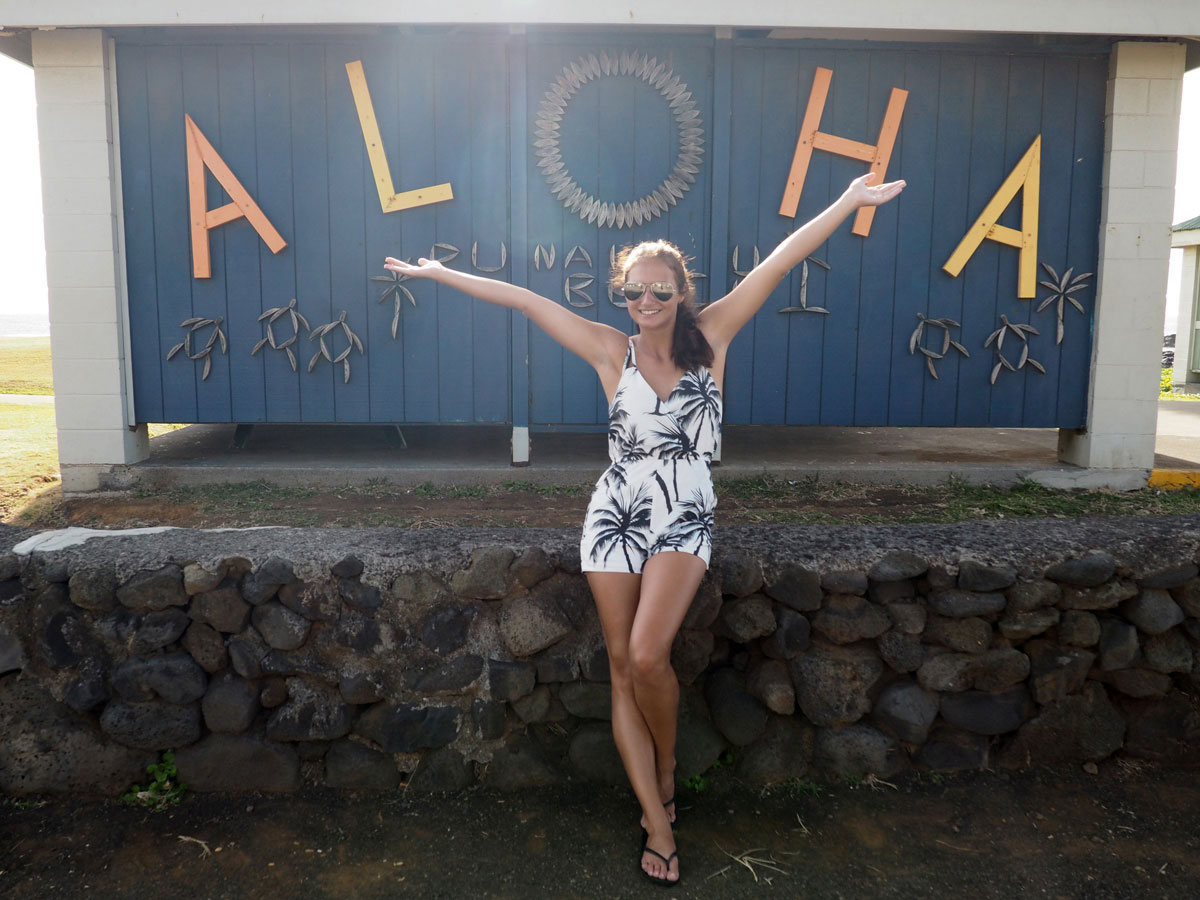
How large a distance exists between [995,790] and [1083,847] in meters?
0.31

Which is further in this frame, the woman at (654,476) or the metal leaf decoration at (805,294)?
the metal leaf decoration at (805,294)

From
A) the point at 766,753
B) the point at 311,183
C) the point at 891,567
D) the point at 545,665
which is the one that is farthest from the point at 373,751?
the point at 311,183

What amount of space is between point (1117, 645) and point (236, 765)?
8.87ft

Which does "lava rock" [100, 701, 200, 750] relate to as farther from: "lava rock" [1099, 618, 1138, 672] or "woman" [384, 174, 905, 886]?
"lava rock" [1099, 618, 1138, 672]

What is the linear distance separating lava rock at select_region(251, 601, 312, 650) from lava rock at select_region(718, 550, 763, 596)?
1256 millimetres

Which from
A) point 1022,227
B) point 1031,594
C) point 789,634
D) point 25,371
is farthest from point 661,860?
point 25,371

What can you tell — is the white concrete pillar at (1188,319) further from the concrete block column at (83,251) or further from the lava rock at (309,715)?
the lava rock at (309,715)

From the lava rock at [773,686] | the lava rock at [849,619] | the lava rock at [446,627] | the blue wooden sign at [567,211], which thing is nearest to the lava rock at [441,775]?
the lava rock at [446,627]

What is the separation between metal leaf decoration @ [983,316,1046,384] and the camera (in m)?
5.77

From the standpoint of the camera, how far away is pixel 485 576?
2.88 m

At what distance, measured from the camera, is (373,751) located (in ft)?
9.50

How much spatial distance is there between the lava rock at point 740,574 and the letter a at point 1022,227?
3.55m

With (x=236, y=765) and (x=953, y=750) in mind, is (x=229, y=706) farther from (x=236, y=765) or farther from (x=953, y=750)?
(x=953, y=750)

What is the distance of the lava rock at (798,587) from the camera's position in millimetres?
2900
